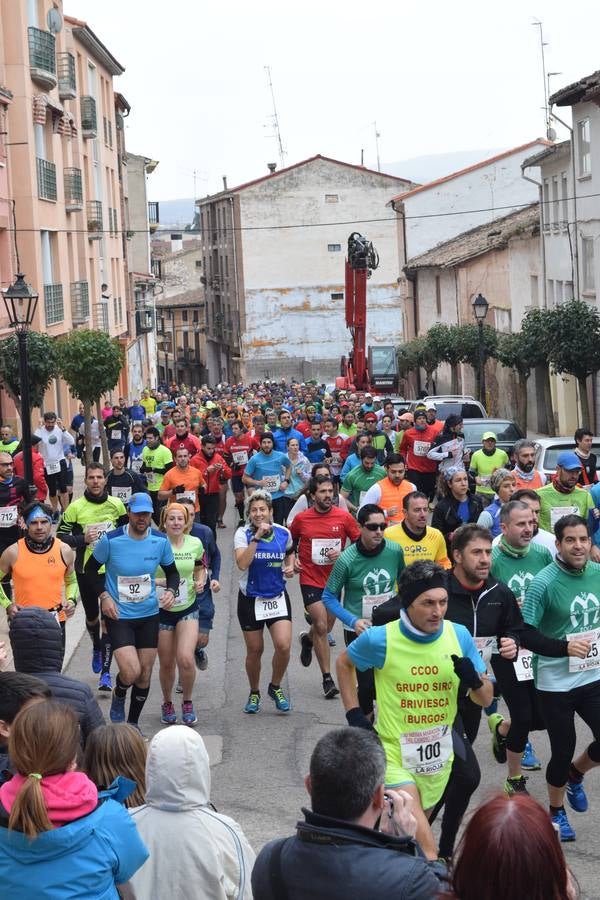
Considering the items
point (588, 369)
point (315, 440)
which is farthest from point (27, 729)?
point (588, 369)

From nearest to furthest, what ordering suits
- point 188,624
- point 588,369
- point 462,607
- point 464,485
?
1. point 462,607
2. point 188,624
3. point 464,485
4. point 588,369

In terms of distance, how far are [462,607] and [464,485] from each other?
16.2 ft

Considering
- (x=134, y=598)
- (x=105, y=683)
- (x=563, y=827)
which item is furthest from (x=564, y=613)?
(x=105, y=683)

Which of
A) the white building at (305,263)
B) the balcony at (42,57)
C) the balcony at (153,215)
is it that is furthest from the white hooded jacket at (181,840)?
the balcony at (153,215)

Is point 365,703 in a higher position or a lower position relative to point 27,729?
lower

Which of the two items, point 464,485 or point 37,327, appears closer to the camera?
point 464,485

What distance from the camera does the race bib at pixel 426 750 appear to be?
6371mm

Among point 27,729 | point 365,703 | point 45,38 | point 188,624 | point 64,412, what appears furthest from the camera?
point 64,412

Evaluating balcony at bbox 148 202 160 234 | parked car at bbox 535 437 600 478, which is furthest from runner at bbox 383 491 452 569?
balcony at bbox 148 202 160 234

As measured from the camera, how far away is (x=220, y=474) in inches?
739

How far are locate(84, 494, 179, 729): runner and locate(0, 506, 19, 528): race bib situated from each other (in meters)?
5.12

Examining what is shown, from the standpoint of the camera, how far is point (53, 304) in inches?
1634

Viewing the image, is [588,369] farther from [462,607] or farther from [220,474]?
[462,607]

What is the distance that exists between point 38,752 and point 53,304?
38.2m
